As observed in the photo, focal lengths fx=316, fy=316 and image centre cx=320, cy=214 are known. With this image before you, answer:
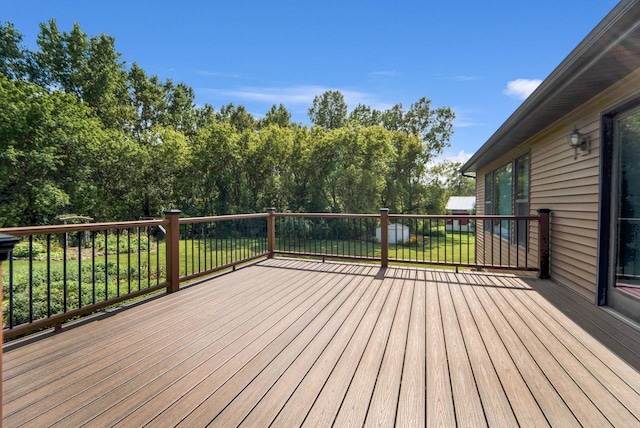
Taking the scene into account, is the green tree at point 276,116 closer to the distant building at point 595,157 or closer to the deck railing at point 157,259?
the deck railing at point 157,259

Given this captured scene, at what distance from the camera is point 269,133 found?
16.8 meters

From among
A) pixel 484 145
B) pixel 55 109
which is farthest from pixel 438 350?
pixel 55 109

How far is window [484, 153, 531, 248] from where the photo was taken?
547 cm

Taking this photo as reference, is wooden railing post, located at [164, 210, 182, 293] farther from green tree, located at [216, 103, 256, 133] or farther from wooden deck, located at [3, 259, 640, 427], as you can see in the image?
green tree, located at [216, 103, 256, 133]

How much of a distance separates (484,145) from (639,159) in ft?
10.3

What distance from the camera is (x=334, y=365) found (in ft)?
6.73

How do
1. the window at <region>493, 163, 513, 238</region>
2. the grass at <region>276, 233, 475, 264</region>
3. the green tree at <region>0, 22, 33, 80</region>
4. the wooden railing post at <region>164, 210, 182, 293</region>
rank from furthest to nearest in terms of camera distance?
the green tree at <region>0, 22, 33, 80</region> → the window at <region>493, 163, 513, 238</region> → the grass at <region>276, 233, 475, 264</region> → the wooden railing post at <region>164, 210, 182, 293</region>

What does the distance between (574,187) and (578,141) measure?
0.55 meters

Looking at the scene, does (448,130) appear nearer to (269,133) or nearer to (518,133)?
(269,133)

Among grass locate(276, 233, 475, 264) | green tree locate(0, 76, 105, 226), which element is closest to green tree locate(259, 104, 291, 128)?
grass locate(276, 233, 475, 264)

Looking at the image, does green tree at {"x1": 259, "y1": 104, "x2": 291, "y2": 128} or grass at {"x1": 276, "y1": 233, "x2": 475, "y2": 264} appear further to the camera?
green tree at {"x1": 259, "y1": 104, "x2": 291, "y2": 128}

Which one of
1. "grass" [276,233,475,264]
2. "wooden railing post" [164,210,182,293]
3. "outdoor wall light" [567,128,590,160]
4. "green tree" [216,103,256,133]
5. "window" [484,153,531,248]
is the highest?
"green tree" [216,103,256,133]

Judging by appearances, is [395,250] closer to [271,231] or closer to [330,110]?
[271,231]

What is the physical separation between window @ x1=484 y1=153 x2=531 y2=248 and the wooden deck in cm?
233
